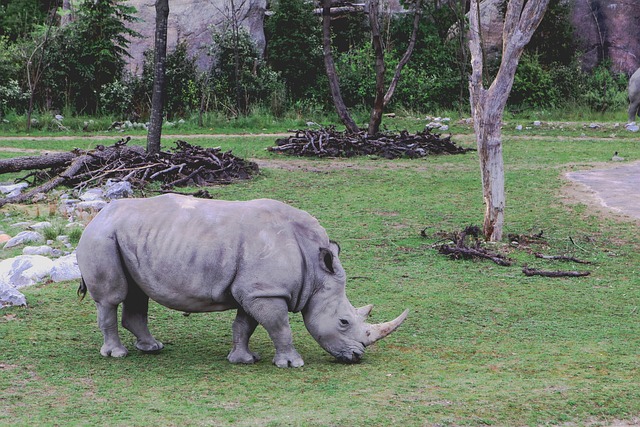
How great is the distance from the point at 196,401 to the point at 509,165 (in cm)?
1396

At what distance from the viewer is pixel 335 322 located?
22.2 ft

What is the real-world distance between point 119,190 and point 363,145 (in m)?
7.62

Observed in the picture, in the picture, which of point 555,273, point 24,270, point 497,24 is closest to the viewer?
point 24,270

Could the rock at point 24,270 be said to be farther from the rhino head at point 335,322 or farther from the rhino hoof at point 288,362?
the rhino head at point 335,322

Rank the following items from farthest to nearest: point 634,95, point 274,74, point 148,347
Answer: point 274,74 → point 634,95 → point 148,347

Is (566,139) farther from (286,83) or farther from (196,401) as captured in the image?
(196,401)

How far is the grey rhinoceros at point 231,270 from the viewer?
21.6 feet

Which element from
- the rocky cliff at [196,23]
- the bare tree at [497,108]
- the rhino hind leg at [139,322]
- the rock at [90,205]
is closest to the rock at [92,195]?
the rock at [90,205]

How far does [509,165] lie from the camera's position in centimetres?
1880

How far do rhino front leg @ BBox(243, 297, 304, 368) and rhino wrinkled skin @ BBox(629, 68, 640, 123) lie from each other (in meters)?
20.1

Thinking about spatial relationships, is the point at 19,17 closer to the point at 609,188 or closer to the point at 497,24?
the point at 497,24

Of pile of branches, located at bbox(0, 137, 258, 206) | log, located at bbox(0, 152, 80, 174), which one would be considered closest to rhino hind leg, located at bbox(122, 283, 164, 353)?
pile of branches, located at bbox(0, 137, 258, 206)

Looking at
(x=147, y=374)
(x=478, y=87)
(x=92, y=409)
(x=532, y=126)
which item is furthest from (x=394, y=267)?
(x=532, y=126)

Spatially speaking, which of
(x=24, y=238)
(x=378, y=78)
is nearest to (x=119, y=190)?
(x=24, y=238)
